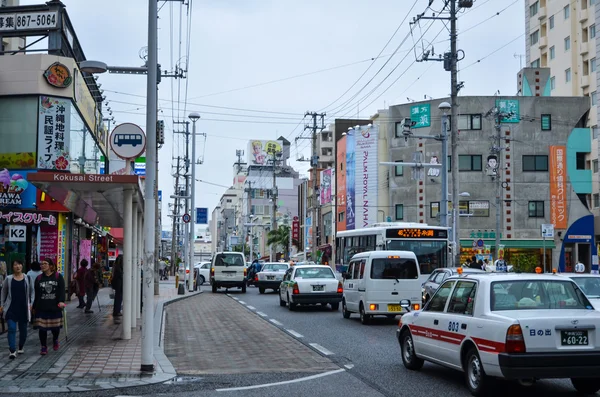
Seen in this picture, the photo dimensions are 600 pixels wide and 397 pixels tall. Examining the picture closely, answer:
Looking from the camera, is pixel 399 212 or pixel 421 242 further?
pixel 399 212

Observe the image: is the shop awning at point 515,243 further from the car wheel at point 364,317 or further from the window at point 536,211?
the car wheel at point 364,317

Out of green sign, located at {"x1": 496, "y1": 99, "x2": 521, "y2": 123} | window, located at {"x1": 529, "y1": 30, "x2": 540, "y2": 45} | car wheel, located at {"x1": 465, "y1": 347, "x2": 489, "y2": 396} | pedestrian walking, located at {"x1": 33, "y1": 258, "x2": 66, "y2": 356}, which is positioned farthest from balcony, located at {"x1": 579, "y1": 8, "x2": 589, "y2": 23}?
car wheel, located at {"x1": 465, "y1": 347, "x2": 489, "y2": 396}

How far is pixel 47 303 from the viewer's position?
14.4 meters

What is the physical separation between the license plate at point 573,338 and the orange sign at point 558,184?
170 ft

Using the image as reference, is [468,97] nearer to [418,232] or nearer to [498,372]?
[418,232]

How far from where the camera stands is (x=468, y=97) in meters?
60.1

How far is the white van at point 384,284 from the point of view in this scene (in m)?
21.5

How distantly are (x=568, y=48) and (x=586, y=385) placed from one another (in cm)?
6306

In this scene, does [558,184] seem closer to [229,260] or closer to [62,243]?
[229,260]

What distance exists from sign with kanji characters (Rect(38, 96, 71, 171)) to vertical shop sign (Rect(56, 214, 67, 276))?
2478mm

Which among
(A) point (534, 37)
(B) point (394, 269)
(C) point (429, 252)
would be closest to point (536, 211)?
(A) point (534, 37)

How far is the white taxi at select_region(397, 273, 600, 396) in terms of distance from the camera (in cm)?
905

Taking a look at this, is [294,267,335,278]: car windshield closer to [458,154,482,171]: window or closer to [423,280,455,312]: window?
[423,280,455,312]: window

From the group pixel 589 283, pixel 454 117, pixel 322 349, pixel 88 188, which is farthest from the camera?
pixel 454 117
